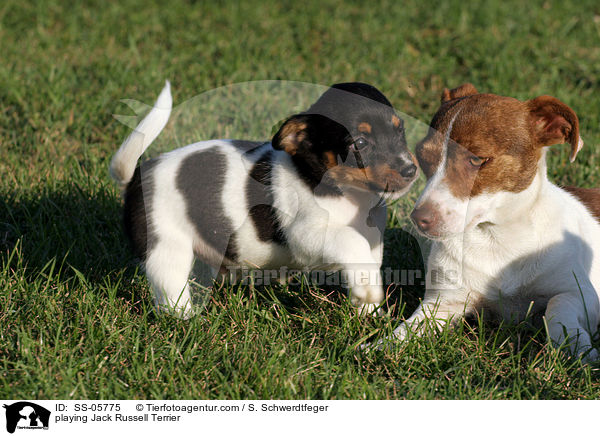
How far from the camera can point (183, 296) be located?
4.29 m

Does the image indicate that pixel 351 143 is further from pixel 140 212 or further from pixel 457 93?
pixel 140 212

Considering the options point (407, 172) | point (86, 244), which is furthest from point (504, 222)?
point (86, 244)

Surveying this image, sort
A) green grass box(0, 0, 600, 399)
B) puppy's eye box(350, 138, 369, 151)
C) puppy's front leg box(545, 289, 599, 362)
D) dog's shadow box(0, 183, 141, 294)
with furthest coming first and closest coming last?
dog's shadow box(0, 183, 141, 294)
puppy's eye box(350, 138, 369, 151)
puppy's front leg box(545, 289, 599, 362)
green grass box(0, 0, 600, 399)

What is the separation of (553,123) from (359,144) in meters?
1.05

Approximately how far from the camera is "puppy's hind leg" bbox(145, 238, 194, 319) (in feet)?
13.9

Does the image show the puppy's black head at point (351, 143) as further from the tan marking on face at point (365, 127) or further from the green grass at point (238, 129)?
the green grass at point (238, 129)

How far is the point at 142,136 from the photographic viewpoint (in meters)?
4.09

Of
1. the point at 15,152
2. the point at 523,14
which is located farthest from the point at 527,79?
the point at 15,152

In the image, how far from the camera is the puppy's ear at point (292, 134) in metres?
4.16

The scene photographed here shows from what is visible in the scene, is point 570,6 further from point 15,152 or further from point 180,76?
point 15,152

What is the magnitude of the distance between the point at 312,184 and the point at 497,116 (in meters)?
1.12

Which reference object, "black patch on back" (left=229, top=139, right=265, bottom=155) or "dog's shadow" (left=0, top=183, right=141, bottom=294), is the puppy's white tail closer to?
"black patch on back" (left=229, top=139, right=265, bottom=155)

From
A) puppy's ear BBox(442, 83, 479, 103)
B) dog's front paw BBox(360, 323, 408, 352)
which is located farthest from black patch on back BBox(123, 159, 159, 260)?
puppy's ear BBox(442, 83, 479, 103)
